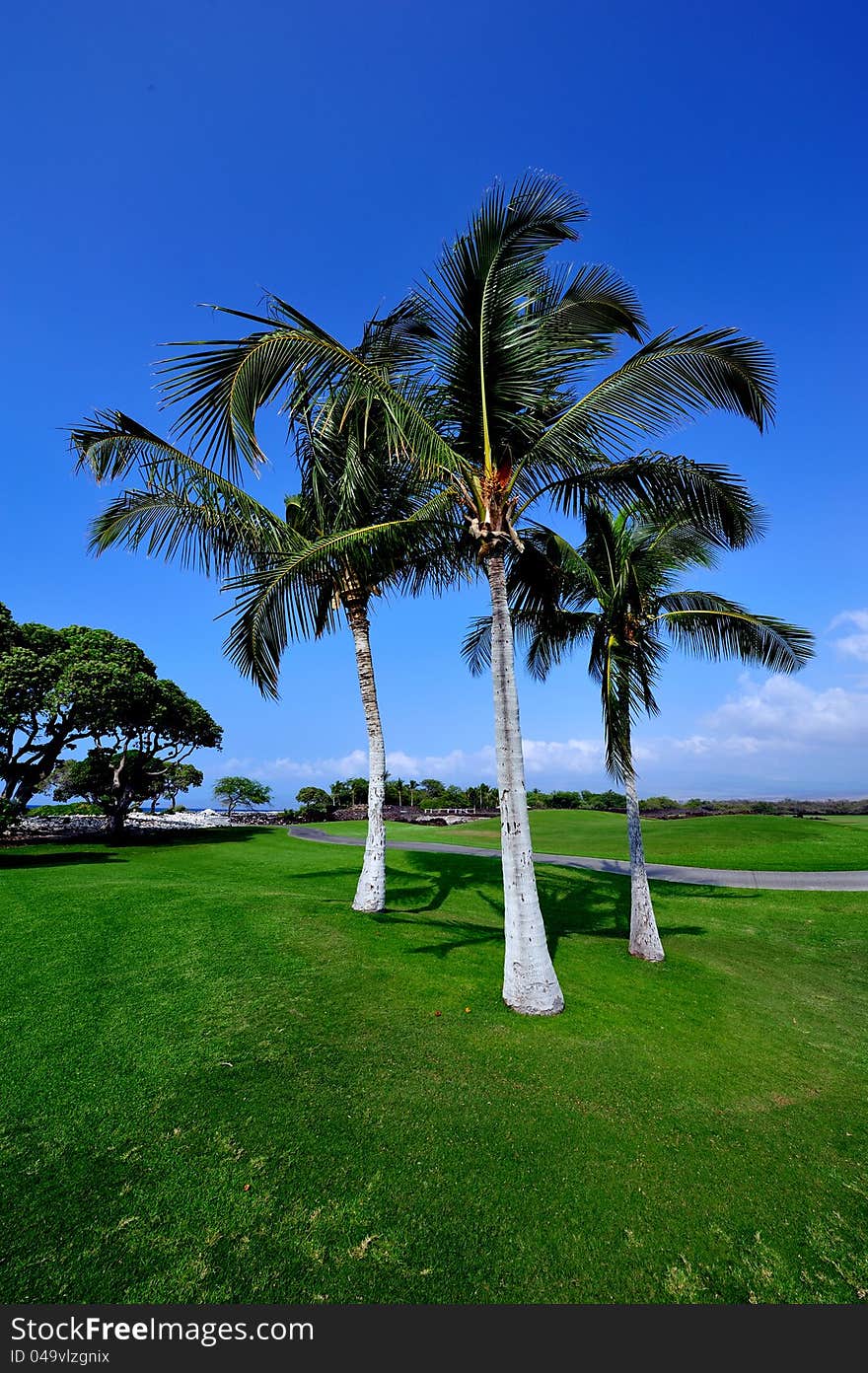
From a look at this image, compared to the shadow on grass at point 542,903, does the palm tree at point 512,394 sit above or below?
above

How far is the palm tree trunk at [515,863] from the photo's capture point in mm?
6547

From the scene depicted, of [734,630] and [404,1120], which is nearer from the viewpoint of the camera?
[404,1120]

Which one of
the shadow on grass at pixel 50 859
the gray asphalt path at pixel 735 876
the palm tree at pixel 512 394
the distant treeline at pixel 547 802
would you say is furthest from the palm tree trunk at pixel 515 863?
the distant treeline at pixel 547 802

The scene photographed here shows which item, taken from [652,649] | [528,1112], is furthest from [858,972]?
[528,1112]

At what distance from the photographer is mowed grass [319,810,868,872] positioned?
2019 centimetres

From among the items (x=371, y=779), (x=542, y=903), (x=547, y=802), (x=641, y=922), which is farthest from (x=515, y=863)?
(x=547, y=802)

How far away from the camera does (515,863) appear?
6840 millimetres

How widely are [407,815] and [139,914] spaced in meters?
33.4

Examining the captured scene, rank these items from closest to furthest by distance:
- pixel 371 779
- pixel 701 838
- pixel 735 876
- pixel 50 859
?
pixel 371 779 → pixel 50 859 → pixel 735 876 → pixel 701 838

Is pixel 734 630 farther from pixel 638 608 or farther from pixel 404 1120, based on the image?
pixel 404 1120

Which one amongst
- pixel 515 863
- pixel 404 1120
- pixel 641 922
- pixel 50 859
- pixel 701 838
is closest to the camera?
pixel 404 1120

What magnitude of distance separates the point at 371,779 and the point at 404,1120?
6718mm

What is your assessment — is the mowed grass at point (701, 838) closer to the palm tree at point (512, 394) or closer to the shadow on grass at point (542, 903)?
the shadow on grass at point (542, 903)

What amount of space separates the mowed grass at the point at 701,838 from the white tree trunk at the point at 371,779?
14.2 meters
